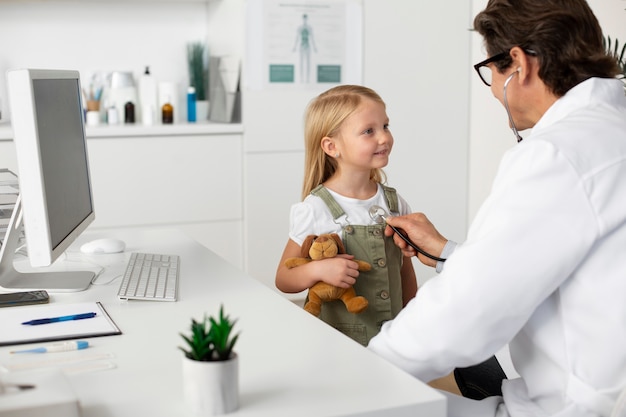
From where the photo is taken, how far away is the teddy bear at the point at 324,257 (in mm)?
2102

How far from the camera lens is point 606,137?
135 cm

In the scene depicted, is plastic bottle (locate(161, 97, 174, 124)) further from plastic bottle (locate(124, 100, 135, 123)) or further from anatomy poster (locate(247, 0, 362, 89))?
anatomy poster (locate(247, 0, 362, 89))

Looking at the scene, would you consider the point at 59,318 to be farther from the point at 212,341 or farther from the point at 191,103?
the point at 191,103

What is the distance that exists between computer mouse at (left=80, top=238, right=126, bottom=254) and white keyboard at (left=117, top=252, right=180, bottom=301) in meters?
0.08

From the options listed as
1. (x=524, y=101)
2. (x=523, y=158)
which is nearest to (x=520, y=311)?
(x=523, y=158)

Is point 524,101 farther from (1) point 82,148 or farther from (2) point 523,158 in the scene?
(1) point 82,148

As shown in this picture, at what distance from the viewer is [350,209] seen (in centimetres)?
232

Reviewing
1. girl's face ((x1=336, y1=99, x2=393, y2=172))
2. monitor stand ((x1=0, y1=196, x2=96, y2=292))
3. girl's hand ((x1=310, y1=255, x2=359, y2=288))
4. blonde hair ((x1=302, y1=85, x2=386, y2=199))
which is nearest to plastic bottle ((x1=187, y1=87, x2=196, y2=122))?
blonde hair ((x1=302, y1=85, x2=386, y2=199))

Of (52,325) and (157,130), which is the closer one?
(52,325)

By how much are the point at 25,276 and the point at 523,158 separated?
112 centimetres

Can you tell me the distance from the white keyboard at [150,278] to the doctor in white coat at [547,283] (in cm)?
54

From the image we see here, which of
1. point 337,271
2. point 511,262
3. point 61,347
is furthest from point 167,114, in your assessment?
point 511,262

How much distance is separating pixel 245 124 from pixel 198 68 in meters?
0.51

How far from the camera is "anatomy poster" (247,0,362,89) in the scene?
12.7ft
